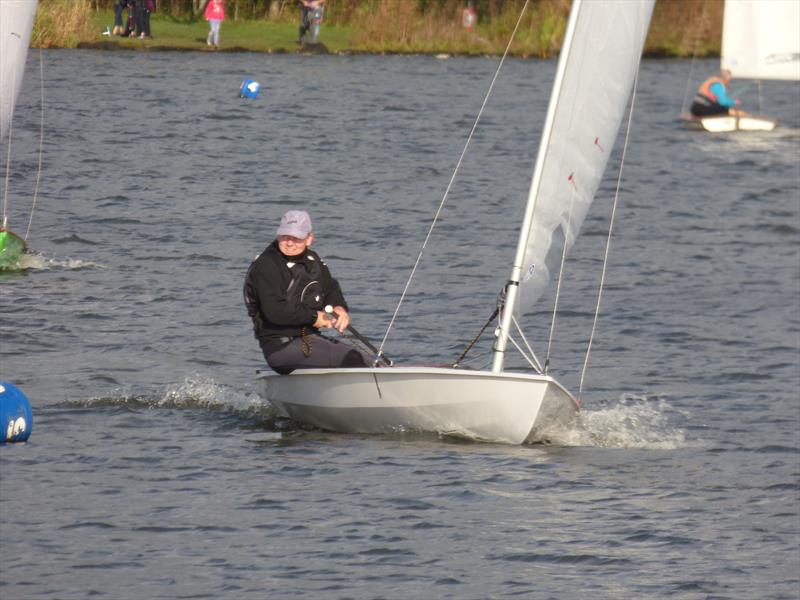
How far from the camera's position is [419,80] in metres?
47.2

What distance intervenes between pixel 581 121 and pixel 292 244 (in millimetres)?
2216

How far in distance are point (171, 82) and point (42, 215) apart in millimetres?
18780

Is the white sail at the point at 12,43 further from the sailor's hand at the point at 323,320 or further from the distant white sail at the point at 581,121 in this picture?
the distant white sail at the point at 581,121

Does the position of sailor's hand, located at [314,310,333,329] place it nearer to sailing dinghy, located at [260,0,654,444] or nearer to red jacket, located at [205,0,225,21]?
sailing dinghy, located at [260,0,654,444]

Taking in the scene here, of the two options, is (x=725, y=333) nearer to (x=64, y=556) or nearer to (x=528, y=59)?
(x=64, y=556)

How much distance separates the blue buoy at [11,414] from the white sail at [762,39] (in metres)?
29.7

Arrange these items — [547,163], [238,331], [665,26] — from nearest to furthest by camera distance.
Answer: [547,163] < [238,331] < [665,26]

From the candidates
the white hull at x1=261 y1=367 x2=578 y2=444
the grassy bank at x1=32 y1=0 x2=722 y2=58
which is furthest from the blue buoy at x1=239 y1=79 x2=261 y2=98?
the white hull at x1=261 y1=367 x2=578 y2=444

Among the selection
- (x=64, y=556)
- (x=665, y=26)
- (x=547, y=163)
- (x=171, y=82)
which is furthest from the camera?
(x=665, y=26)

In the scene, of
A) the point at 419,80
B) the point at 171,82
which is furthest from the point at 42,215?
the point at 419,80

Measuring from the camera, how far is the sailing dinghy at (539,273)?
12.0 meters

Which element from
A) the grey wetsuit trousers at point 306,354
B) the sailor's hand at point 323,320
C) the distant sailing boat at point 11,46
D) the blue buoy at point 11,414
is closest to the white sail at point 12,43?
the distant sailing boat at point 11,46

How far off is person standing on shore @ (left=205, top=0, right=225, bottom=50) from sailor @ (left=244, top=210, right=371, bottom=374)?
34985 mm

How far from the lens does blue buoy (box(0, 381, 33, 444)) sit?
379 inches
